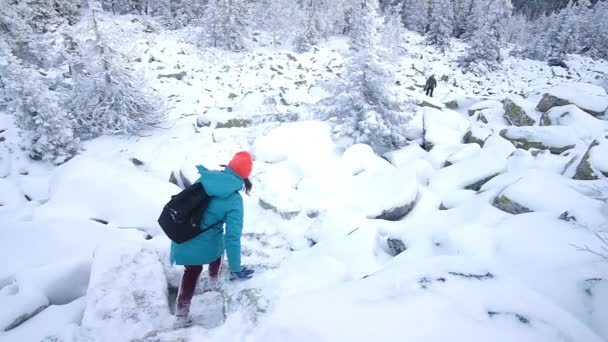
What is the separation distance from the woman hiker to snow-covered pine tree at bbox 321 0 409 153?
7031 mm

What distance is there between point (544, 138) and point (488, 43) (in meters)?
26.1

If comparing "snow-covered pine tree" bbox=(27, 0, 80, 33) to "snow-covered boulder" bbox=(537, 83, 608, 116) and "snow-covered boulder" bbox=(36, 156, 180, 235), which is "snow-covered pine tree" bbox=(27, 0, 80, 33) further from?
"snow-covered boulder" bbox=(537, 83, 608, 116)

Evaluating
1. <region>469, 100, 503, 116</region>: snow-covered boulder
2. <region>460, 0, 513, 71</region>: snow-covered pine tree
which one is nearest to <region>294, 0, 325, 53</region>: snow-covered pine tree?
<region>460, 0, 513, 71</region>: snow-covered pine tree

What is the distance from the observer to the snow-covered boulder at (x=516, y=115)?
12.4m

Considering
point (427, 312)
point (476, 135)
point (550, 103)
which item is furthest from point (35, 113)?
point (550, 103)

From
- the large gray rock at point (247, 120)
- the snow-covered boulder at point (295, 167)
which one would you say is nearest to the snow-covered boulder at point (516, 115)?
the snow-covered boulder at point (295, 167)

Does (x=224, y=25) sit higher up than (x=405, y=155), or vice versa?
(x=224, y=25)

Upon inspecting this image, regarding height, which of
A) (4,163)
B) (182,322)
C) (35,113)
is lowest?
(4,163)

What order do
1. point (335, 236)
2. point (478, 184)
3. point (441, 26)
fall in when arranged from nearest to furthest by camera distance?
point (335, 236) → point (478, 184) → point (441, 26)

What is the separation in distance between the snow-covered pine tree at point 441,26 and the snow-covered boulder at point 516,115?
1128 inches

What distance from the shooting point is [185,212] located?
318 centimetres

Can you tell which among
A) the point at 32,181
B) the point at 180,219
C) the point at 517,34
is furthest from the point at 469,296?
the point at 517,34

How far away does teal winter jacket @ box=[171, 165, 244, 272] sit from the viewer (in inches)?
129

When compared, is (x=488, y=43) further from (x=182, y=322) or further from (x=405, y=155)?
(x=182, y=322)
